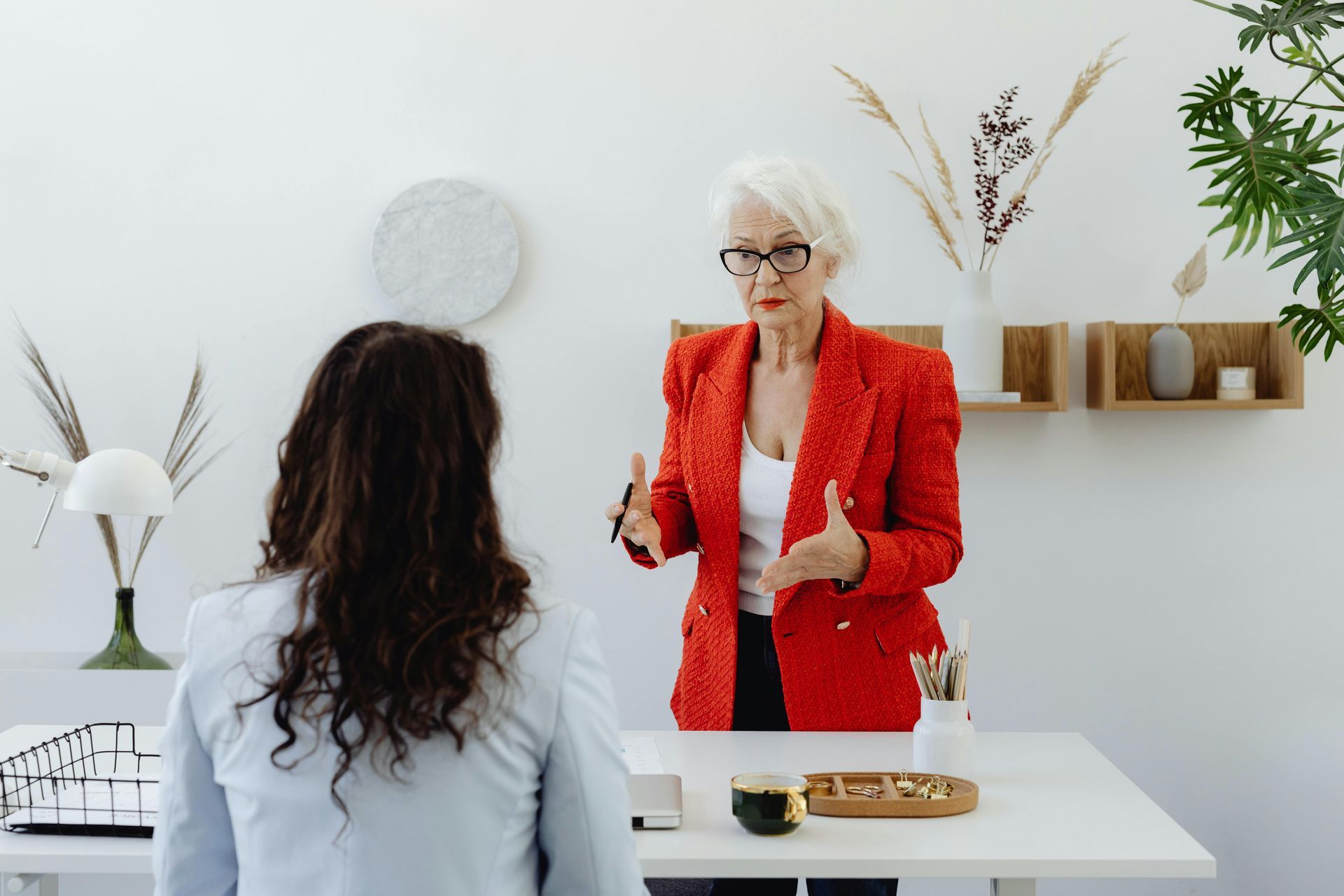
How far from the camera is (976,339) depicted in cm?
296

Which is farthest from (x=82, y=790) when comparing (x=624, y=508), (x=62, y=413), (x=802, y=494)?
(x=62, y=413)

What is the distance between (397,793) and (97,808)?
31.7 inches

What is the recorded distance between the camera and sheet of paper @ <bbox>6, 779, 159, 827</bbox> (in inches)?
62.6

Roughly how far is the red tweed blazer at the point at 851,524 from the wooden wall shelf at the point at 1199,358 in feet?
3.54

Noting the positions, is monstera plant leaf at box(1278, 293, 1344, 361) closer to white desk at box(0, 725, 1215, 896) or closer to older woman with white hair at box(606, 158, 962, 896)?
older woman with white hair at box(606, 158, 962, 896)

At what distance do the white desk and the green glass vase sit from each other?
1.24 metres

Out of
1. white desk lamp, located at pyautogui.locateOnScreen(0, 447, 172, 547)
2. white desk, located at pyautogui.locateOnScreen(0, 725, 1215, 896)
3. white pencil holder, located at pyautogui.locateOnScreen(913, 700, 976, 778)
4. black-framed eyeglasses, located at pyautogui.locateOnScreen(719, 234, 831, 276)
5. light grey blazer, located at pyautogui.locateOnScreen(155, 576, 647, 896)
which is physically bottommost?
white desk, located at pyautogui.locateOnScreen(0, 725, 1215, 896)

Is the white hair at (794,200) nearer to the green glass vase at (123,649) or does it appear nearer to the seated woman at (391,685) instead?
the seated woman at (391,685)

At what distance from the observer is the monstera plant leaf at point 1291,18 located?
2.29 m

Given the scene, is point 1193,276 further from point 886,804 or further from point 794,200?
point 886,804

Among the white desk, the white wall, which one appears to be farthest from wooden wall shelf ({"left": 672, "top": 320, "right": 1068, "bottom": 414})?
the white desk

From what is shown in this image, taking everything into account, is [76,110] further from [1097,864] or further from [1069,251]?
[1097,864]

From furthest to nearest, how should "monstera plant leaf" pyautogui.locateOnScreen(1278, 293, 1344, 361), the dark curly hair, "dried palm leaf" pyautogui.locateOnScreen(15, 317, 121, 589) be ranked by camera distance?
"dried palm leaf" pyautogui.locateOnScreen(15, 317, 121, 589) < "monstera plant leaf" pyautogui.locateOnScreen(1278, 293, 1344, 361) < the dark curly hair

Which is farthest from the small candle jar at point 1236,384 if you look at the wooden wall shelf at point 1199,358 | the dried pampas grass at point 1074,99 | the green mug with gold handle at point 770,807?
the green mug with gold handle at point 770,807
